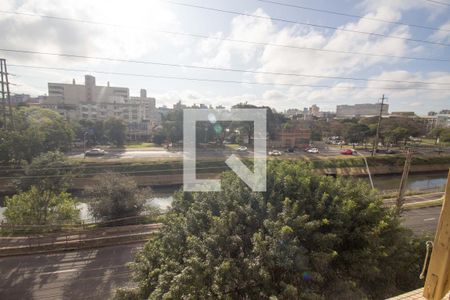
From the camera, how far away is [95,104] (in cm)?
Answer: 3684

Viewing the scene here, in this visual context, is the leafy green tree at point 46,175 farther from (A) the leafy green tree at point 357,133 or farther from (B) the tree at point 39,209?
(A) the leafy green tree at point 357,133

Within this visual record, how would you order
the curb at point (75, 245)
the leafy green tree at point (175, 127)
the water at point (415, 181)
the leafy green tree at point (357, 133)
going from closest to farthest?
the curb at point (75, 245) → the water at point (415, 181) → the leafy green tree at point (175, 127) → the leafy green tree at point (357, 133)

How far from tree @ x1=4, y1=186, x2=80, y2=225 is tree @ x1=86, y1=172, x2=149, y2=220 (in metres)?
0.94

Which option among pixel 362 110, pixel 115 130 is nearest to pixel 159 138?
pixel 115 130

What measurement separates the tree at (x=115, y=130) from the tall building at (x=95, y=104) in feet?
26.3

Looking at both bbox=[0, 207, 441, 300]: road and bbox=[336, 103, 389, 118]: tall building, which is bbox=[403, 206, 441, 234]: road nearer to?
bbox=[0, 207, 441, 300]: road

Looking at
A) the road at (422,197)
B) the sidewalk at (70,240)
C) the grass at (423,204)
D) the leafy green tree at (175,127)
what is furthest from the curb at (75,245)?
the leafy green tree at (175,127)

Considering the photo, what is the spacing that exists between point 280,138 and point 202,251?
26.4 m

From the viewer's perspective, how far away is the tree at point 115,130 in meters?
25.0

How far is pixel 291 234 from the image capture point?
11.5 feet

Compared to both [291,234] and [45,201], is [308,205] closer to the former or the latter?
[291,234]

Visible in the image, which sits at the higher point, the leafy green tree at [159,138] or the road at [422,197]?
the leafy green tree at [159,138]

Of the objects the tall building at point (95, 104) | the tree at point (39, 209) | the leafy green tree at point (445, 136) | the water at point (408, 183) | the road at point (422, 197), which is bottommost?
the water at point (408, 183)
